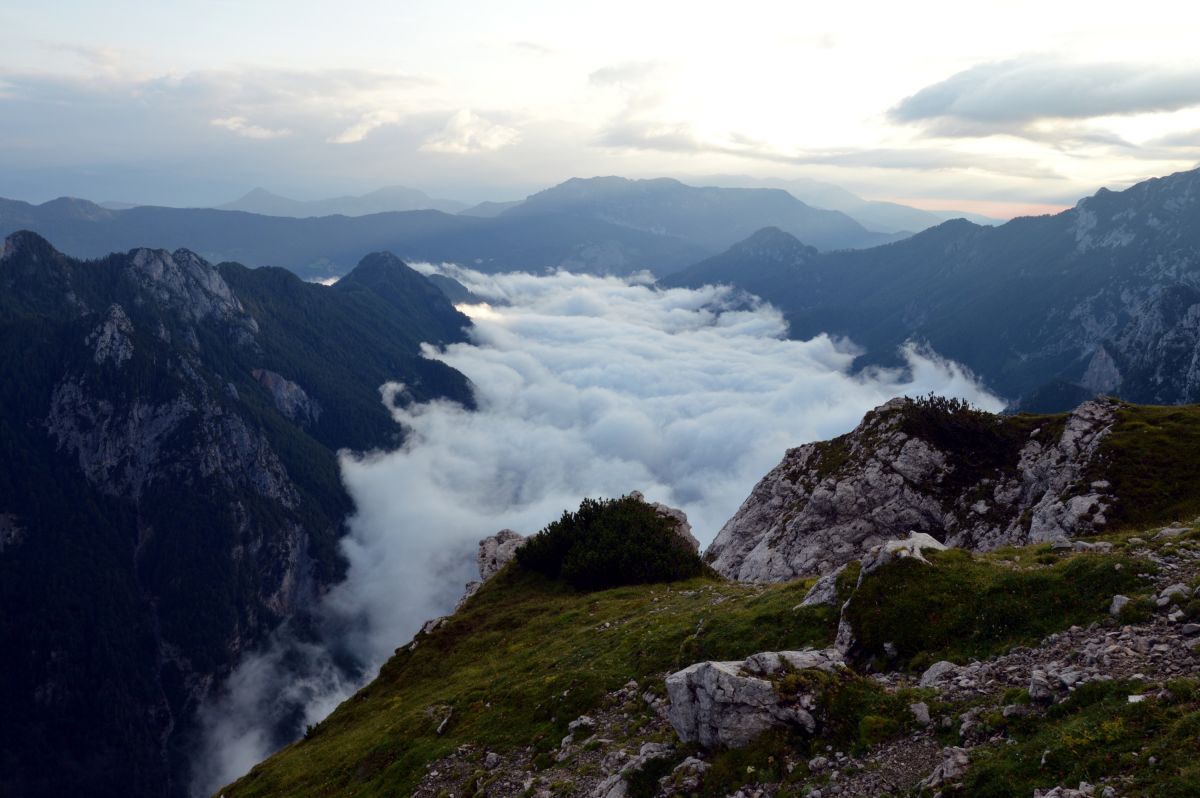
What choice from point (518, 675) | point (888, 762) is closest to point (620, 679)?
point (518, 675)

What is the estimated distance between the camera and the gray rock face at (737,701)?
23.0 metres

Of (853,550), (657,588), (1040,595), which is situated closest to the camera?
(1040,595)

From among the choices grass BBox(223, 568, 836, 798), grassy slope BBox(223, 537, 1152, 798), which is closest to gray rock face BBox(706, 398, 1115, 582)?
grass BBox(223, 568, 836, 798)

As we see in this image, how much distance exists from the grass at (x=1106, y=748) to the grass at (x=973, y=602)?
230 inches

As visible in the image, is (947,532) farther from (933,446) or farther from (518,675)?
(518,675)

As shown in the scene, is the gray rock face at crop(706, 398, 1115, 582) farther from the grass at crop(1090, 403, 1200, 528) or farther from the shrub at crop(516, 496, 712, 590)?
the shrub at crop(516, 496, 712, 590)

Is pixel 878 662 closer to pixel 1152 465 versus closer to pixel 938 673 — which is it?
pixel 938 673

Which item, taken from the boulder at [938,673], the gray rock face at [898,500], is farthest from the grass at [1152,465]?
the boulder at [938,673]

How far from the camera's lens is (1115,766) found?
16.0 meters

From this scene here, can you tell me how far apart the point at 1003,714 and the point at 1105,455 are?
136 ft

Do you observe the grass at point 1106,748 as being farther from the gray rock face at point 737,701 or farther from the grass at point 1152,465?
the grass at point 1152,465

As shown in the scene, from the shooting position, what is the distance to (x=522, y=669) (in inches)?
1684

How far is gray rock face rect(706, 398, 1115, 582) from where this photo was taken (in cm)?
5178

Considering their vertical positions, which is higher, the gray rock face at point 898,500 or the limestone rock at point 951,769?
the limestone rock at point 951,769
